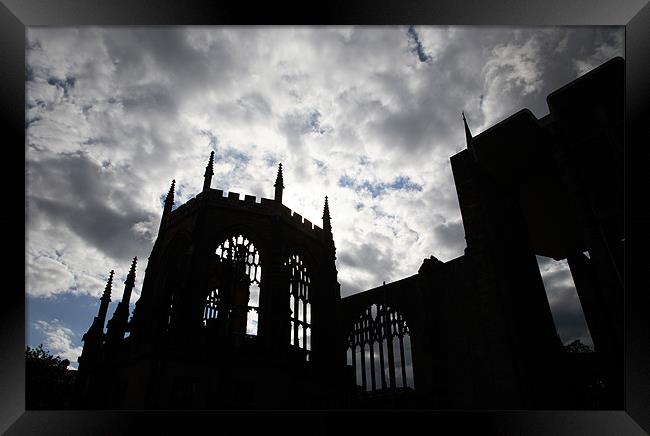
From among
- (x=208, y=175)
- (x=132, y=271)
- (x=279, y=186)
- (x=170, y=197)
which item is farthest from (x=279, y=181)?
(x=132, y=271)

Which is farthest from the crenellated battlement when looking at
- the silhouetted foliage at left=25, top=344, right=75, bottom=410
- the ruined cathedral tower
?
the silhouetted foliage at left=25, top=344, right=75, bottom=410

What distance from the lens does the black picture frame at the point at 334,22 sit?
3061 millimetres

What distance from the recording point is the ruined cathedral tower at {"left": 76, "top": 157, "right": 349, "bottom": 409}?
14.7 metres

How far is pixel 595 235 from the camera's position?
720 cm

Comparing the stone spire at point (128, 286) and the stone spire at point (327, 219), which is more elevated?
the stone spire at point (327, 219)

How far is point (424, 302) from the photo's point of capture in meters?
16.1

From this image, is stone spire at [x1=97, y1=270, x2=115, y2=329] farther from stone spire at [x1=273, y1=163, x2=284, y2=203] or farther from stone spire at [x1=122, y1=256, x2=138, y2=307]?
stone spire at [x1=273, y1=163, x2=284, y2=203]

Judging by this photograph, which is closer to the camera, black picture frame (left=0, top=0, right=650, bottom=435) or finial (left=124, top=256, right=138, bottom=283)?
black picture frame (left=0, top=0, right=650, bottom=435)

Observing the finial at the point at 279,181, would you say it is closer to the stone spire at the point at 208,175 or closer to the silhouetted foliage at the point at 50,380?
the stone spire at the point at 208,175

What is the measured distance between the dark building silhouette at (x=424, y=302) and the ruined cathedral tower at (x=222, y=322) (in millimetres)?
68

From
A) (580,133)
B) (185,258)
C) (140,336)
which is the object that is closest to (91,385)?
(140,336)

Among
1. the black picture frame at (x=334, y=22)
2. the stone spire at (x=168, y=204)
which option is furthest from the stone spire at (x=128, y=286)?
the black picture frame at (x=334, y=22)

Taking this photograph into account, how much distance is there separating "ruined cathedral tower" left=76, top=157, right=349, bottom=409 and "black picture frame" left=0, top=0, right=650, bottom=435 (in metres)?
12.4

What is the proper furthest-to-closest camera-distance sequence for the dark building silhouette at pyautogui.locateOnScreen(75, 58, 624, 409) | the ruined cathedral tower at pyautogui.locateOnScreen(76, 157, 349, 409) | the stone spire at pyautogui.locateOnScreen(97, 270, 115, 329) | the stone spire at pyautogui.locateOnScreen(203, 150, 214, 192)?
the stone spire at pyautogui.locateOnScreen(203, 150, 214, 192) < the stone spire at pyautogui.locateOnScreen(97, 270, 115, 329) < the ruined cathedral tower at pyautogui.locateOnScreen(76, 157, 349, 409) < the dark building silhouette at pyautogui.locateOnScreen(75, 58, 624, 409)
